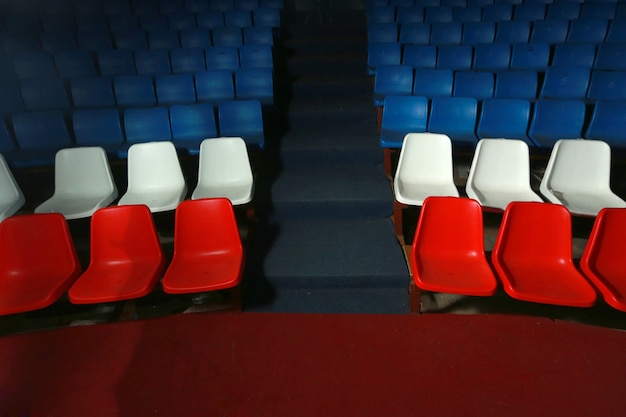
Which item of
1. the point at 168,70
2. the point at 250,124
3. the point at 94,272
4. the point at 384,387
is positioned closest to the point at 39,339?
the point at 94,272

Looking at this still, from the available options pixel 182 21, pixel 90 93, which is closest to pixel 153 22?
pixel 182 21

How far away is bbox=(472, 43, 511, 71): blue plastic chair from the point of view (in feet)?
12.0

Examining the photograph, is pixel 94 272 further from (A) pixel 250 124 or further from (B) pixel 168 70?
(B) pixel 168 70

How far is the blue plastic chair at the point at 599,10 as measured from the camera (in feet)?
13.3

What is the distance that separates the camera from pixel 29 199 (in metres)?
2.90

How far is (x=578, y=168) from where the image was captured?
2.37 metres

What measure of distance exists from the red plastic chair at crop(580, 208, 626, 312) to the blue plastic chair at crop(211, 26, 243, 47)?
348 cm

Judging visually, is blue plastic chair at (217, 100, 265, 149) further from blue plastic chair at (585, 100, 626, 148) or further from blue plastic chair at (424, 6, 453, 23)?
blue plastic chair at (424, 6, 453, 23)

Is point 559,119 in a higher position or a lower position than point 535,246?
higher

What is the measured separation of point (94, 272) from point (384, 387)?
4.91ft

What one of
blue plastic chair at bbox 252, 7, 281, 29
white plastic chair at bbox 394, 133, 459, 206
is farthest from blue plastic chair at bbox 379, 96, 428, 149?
blue plastic chair at bbox 252, 7, 281, 29

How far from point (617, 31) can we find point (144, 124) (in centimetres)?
422

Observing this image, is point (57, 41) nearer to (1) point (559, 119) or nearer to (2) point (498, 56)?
(2) point (498, 56)

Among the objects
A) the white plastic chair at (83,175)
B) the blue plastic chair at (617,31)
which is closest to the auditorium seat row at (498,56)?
the blue plastic chair at (617,31)
